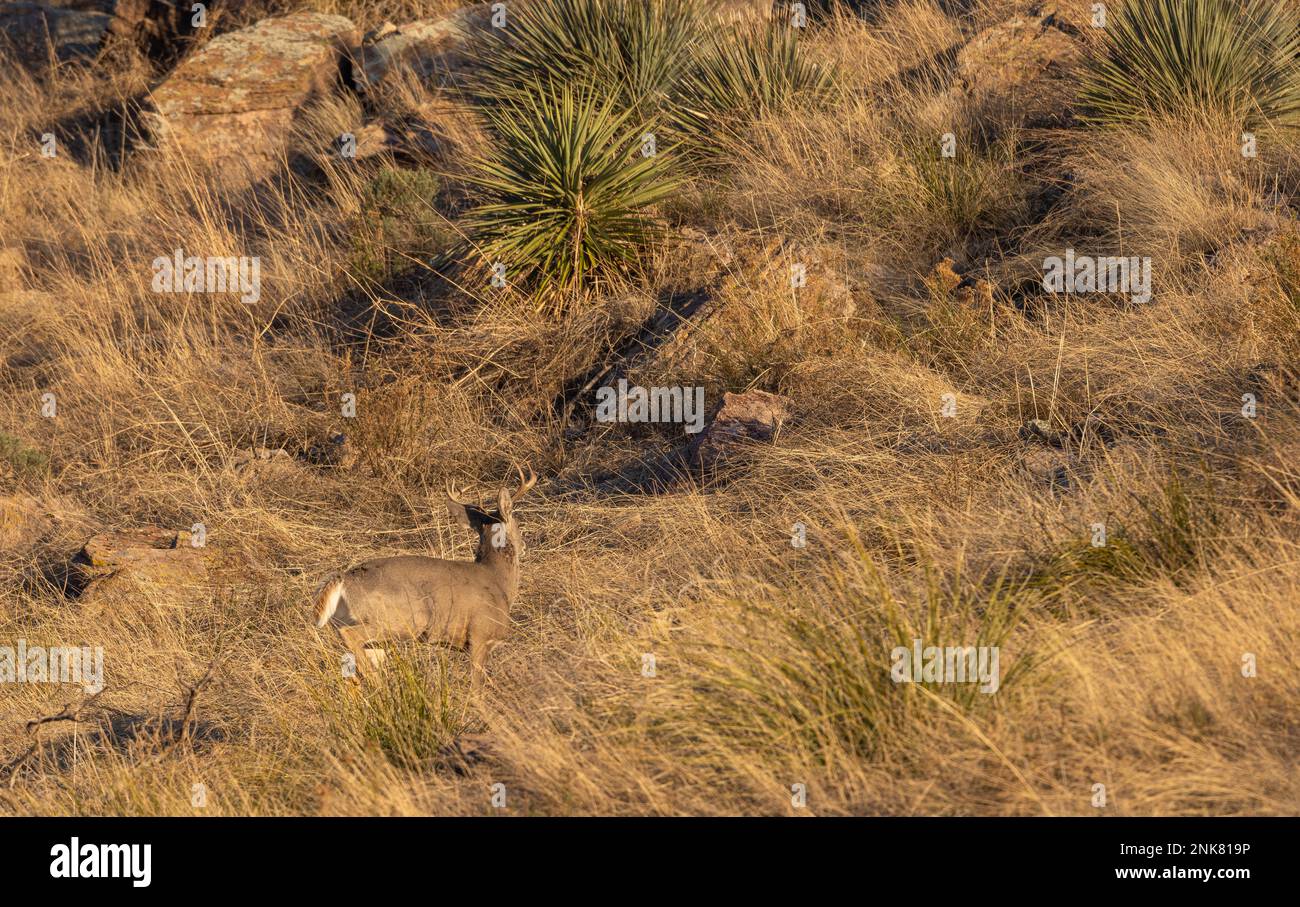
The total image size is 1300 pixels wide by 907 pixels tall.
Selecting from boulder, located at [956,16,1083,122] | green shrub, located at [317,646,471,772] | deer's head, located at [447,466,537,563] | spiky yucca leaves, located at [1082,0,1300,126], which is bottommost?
green shrub, located at [317,646,471,772]

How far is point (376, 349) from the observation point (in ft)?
31.9

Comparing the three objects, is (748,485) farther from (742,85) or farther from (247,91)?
(247,91)

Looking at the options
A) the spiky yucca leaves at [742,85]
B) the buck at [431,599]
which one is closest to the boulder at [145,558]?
the buck at [431,599]

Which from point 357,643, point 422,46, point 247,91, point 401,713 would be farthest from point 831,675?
point 247,91

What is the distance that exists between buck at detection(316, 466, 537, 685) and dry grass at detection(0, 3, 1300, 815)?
0.77 feet

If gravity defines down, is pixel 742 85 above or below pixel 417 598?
above

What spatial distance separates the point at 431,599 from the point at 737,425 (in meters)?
2.72

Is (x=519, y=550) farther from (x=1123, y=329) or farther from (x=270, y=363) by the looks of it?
(x=270, y=363)

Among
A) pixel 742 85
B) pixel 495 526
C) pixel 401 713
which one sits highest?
pixel 742 85

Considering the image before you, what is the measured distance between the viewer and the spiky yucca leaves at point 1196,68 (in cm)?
955

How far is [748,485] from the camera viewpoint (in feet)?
22.7

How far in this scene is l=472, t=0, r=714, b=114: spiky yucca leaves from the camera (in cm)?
1103

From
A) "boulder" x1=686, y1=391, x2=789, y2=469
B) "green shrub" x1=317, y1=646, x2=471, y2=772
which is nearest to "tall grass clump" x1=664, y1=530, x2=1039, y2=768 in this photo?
"green shrub" x1=317, y1=646, x2=471, y2=772

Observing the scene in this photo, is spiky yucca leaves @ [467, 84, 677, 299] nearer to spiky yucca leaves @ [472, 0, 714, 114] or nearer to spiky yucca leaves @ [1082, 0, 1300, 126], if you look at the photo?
spiky yucca leaves @ [472, 0, 714, 114]
